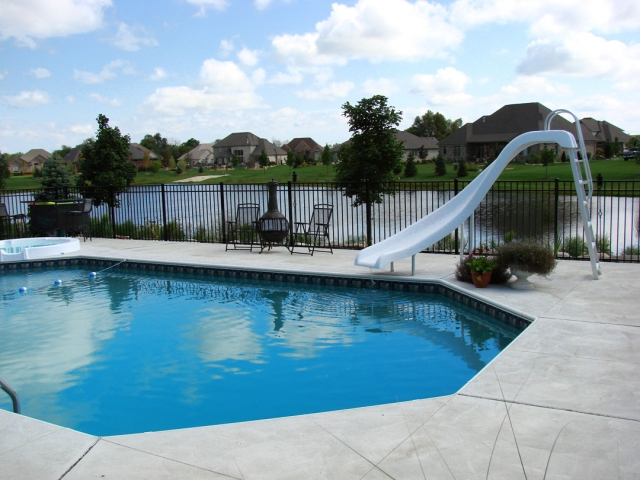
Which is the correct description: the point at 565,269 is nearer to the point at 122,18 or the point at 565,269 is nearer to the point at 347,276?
the point at 347,276

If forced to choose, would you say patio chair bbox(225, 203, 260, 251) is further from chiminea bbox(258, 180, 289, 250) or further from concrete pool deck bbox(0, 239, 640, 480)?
concrete pool deck bbox(0, 239, 640, 480)

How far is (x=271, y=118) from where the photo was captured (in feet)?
77.6

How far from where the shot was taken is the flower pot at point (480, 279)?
7598 mm

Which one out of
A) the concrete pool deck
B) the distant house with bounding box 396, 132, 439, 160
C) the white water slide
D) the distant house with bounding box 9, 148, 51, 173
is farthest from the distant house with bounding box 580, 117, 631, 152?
the distant house with bounding box 9, 148, 51, 173

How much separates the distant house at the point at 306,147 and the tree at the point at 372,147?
78663 millimetres

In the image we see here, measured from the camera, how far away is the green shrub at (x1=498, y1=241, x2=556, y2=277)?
724 centimetres

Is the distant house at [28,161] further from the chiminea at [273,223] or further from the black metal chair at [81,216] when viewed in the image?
the chiminea at [273,223]

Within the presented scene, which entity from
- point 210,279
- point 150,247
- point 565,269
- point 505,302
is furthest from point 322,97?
point 505,302

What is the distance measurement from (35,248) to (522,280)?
920 centimetres

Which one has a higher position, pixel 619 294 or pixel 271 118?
pixel 271 118

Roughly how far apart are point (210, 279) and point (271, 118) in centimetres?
1506

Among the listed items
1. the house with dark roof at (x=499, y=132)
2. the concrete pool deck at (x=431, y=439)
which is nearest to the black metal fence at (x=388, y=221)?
the concrete pool deck at (x=431, y=439)

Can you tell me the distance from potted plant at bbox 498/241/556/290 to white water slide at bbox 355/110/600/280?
2.47 feet

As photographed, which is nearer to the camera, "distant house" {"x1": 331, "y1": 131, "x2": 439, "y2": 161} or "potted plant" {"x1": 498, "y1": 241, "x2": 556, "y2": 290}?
"potted plant" {"x1": 498, "y1": 241, "x2": 556, "y2": 290}
